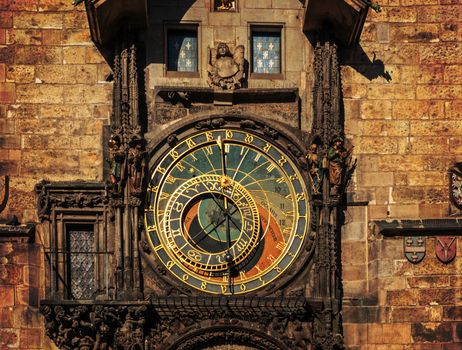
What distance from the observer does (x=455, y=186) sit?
87.3 ft

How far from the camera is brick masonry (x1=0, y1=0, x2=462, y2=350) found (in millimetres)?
26203

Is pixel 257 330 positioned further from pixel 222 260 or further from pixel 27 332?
pixel 27 332

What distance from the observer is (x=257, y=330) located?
25.9m

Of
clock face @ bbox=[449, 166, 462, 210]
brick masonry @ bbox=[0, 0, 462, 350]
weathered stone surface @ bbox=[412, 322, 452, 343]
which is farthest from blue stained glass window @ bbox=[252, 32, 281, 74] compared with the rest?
weathered stone surface @ bbox=[412, 322, 452, 343]

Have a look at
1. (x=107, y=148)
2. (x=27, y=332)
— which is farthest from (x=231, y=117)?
(x=27, y=332)

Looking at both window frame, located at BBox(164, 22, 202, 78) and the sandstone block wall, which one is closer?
the sandstone block wall

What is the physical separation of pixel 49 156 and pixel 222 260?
2525 mm

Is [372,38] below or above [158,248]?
above

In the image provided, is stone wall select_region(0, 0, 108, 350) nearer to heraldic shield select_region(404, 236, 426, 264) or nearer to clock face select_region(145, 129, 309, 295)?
clock face select_region(145, 129, 309, 295)

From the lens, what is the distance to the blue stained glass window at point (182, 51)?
26.8 m

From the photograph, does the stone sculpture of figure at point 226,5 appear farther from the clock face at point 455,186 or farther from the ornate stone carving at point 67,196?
the clock face at point 455,186

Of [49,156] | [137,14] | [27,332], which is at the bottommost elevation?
[27,332]

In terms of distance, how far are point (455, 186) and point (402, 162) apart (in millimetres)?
728

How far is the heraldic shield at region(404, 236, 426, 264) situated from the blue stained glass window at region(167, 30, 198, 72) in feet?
11.4
